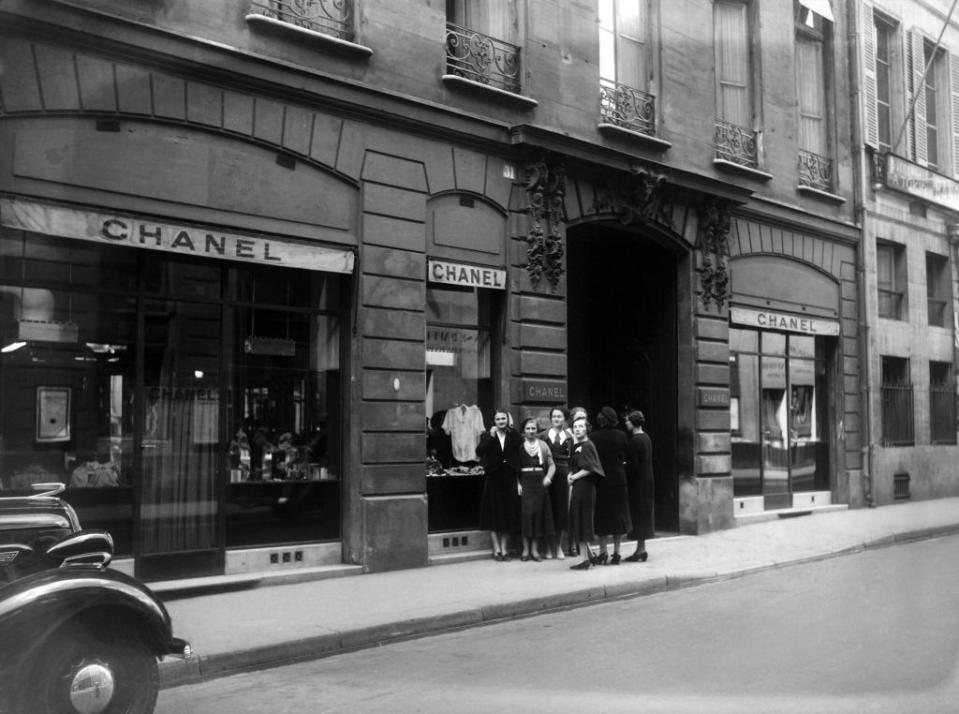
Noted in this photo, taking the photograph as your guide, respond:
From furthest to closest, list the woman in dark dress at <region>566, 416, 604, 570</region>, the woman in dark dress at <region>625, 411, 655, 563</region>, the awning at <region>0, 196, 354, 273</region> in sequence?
the woman in dark dress at <region>625, 411, 655, 563</region> < the woman in dark dress at <region>566, 416, 604, 570</region> < the awning at <region>0, 196, 354, 273</region>

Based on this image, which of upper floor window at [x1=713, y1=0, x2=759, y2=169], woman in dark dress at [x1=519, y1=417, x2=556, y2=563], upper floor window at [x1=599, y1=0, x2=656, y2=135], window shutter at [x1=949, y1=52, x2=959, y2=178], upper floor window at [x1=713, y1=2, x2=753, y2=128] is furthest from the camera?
window shutter at [x1=949, y1=52, x2=959, y2=178]

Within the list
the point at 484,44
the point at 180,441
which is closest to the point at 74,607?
the point at 180,441

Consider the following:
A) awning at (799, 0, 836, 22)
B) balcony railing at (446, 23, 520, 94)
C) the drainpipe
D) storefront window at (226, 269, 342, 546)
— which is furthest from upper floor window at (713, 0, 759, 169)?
storefront window at (226, 269, 342, 546)

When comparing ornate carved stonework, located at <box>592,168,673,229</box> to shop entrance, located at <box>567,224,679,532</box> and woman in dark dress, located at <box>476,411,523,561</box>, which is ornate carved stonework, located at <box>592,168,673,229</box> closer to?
shop entrance, located at <box>567,224,679,532</box>

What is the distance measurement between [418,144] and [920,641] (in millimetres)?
7739

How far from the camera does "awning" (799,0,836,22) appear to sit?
19234 mm

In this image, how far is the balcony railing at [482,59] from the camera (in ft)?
42.2

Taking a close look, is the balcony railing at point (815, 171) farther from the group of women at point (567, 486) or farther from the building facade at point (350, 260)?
the group of women at point (567, 486)

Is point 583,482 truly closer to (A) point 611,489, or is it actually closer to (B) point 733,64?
(A) point 611,489

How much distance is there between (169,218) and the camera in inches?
396

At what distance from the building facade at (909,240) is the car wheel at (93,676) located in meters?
16.6

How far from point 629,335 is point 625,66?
14.0 feet

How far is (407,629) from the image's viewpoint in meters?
8.48

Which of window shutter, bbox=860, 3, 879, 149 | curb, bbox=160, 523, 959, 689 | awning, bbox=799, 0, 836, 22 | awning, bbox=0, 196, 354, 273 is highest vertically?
awning, bbox=799, 0, 836, 22
